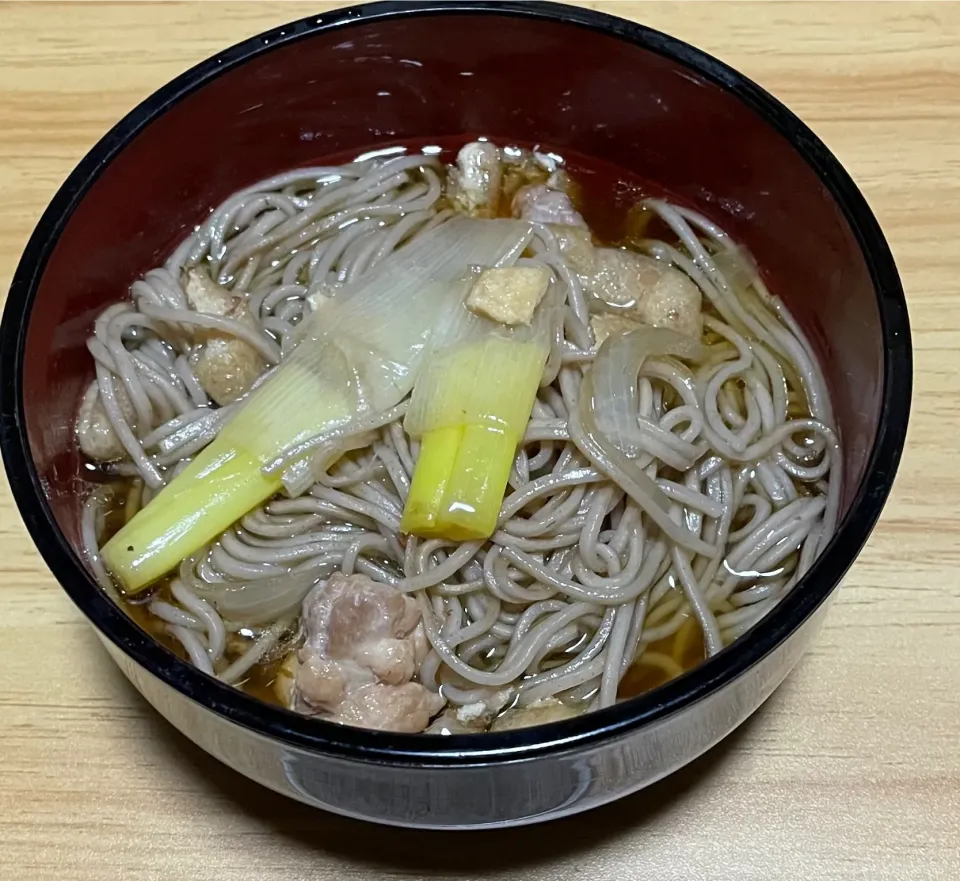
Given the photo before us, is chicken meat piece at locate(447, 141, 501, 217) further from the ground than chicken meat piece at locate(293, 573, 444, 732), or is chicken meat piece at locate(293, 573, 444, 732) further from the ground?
chicken meat piece at locate(447, 141, 501, 217)

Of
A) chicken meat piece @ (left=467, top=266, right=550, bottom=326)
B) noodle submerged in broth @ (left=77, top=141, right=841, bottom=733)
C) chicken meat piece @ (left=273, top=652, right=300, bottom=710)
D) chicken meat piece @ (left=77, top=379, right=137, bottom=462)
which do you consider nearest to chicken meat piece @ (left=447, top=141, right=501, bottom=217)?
noodle submerged in broth @ (left=77, top=141, right=841, bottom=733)

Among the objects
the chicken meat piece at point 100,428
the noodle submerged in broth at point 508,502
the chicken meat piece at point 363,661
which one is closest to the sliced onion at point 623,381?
the noodle submerged in broth at point 508,502

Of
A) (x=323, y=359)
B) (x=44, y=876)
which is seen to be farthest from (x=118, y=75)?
(x=44, y=876)

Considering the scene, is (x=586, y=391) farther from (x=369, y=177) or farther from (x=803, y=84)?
(x=803, y=84)

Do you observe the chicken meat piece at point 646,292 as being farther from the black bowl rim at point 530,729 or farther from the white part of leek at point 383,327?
the black bowl rim at point 530,729

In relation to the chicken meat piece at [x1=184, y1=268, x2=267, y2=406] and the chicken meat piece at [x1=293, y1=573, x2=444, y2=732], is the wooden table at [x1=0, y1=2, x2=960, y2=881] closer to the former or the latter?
the chicken meat piece at [x1=293, y1=573, x2=444, y2=732]

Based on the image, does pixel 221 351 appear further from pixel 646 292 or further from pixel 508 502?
pixel 646 292


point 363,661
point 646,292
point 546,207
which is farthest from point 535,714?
point 546,207
